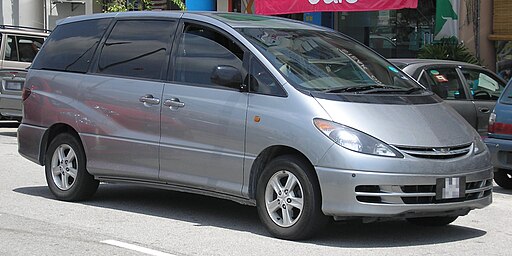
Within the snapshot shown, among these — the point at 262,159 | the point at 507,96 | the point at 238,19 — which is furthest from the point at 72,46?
the point at 507,96

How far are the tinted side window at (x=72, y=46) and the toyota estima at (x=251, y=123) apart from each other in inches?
0.6

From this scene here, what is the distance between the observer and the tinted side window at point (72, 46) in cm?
962

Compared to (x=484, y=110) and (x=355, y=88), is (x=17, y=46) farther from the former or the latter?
(x=355, y=88)

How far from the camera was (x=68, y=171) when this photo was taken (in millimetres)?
9688

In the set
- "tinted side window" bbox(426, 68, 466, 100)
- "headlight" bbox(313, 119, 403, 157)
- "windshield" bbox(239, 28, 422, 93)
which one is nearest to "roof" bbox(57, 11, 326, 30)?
"windshield" bbox(239, 28, 422, 93)

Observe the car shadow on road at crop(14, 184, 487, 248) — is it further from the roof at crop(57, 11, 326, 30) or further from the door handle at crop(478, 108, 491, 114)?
the door handle at crop(478, 108, 491, 114)

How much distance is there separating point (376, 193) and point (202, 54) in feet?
7.52

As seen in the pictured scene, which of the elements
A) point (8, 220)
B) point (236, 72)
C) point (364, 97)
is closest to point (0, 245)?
point (8, 220)

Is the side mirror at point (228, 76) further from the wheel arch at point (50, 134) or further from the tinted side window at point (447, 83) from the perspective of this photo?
the tinted side window at point (447, 83)

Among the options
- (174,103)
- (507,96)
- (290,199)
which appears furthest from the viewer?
(507,96)

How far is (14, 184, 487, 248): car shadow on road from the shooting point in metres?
7.84

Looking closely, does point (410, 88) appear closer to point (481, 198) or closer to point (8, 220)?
point (481, 198)

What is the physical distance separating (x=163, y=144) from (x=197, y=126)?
0.48 meters

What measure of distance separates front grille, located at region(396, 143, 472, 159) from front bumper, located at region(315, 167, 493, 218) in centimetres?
17
